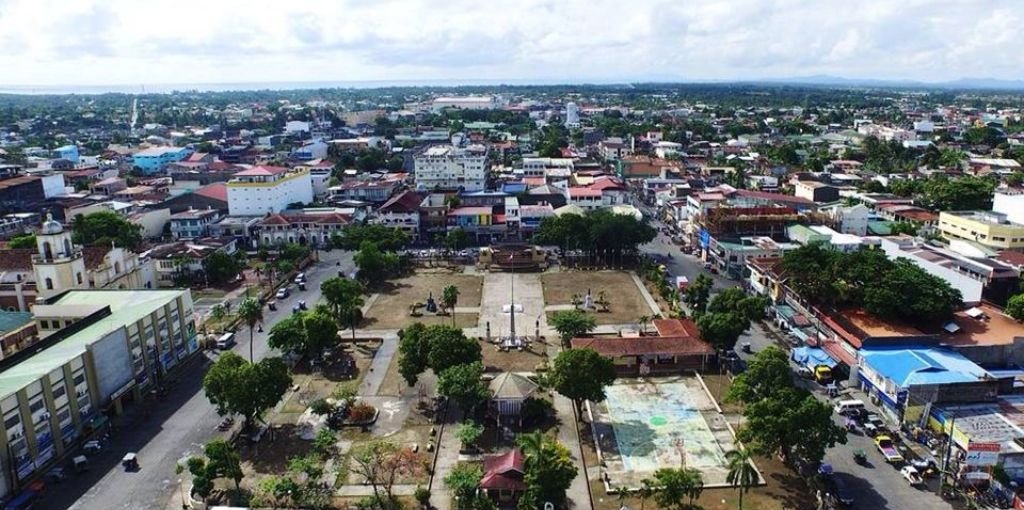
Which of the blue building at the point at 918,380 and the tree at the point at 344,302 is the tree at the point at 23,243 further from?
the blue building at the point at 918,380

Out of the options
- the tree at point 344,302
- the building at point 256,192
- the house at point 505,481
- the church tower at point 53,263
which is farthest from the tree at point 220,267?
the house at point 505,481

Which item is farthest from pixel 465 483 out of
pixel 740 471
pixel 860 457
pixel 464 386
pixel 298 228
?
→ pixel 298 228

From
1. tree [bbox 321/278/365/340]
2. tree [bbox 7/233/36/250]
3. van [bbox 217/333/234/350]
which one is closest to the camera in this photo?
van [bbox 217/333/234/350]

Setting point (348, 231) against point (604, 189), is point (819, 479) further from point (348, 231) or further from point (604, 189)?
point (604, 189)

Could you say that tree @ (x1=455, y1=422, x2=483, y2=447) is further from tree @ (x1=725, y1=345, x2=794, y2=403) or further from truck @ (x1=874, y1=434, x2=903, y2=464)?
truck @ (x1=874, y1=434, x2=903, y2=464)

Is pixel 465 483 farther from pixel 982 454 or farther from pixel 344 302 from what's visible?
pixel 344 302

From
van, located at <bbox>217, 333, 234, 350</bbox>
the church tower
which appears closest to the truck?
van, located at <bbox>217, 333, 234, 350</bbox>
